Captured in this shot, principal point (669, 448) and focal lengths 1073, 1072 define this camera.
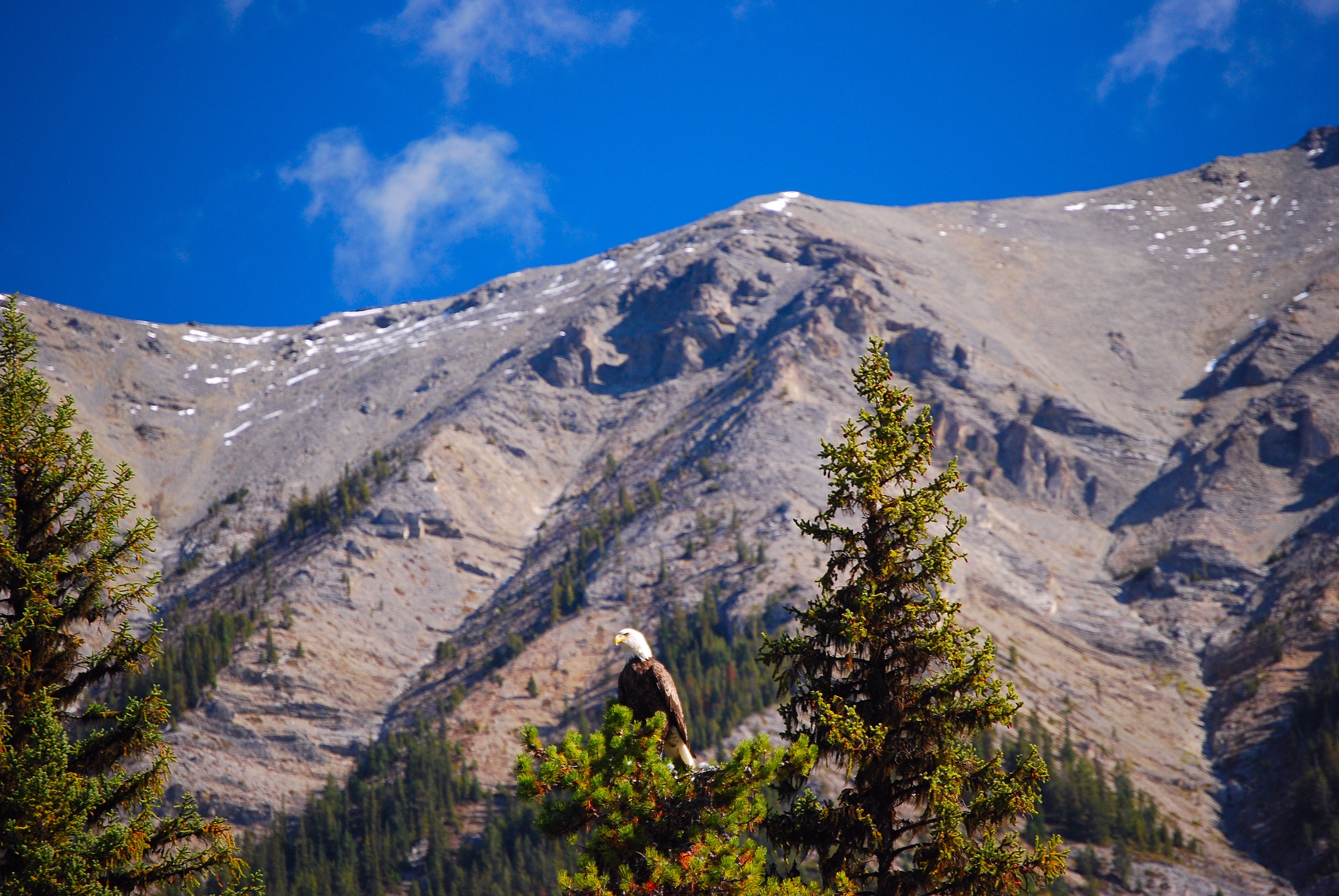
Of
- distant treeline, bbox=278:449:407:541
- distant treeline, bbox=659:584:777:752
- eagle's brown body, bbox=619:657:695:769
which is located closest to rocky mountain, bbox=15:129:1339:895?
distant treeline, bbox=278:449:407:541

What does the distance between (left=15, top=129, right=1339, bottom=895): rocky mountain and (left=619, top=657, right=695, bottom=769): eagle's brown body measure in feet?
273

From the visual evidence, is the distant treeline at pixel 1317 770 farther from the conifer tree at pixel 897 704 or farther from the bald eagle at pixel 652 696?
the bald eagle at pixel 652 696

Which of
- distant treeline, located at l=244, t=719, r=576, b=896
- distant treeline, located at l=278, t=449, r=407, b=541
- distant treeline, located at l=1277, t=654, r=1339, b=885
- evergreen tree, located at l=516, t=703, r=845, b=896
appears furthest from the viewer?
distant treeline, located at l=278, t=449, r=407, b=541

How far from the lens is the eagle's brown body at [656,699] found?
547 inches

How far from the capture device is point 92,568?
13.6 m

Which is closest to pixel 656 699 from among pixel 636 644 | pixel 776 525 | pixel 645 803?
pixel 636 644

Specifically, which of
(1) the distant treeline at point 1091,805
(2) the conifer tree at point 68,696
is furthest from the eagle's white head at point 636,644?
(1) the distant treeline at point 1091,805

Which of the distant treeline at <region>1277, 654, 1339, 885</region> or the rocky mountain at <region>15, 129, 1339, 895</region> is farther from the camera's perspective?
the rocky mountain at <region>15, 129, 1339, 895</region>

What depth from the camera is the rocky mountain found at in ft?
364

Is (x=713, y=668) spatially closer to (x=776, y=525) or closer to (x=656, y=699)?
(x=776, y=525)

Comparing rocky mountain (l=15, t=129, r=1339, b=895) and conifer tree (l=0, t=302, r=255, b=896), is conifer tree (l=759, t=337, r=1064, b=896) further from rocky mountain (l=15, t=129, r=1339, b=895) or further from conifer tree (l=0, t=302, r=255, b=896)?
rocky mountain (l=15, t=129, r=1339, b=895)

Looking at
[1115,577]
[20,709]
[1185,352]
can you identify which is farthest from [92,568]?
[1185,352]

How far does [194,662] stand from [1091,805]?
319ft

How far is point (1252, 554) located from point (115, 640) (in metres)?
141
